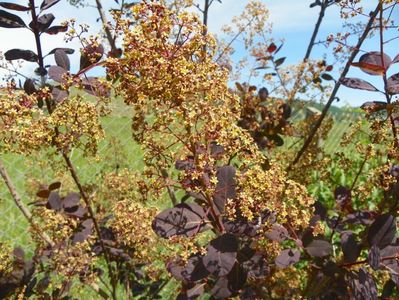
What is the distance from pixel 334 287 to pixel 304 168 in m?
0.95

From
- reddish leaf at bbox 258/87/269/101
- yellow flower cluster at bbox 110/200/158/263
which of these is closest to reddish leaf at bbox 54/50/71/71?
yellow flower cluster at bbox 110/200/158/263

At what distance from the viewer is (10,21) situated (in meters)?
1.96

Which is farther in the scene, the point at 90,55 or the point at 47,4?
the point at 47,4

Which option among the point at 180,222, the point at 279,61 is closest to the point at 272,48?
the point at 279,61

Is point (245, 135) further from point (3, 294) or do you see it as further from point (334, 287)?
point (3, 294)

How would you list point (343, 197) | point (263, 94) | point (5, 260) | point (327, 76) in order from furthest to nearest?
point (263, 94)
point (327, 76)
point (343, 197)
point (5, 260)

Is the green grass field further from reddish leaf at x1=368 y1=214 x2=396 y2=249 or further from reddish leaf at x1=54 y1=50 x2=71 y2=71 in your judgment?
reddish leaf at x1=368 y1=214 x2=396 y2=249

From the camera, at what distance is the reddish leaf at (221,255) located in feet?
5.56

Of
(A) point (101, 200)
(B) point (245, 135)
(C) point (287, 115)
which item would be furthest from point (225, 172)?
(A) point (101, 200)

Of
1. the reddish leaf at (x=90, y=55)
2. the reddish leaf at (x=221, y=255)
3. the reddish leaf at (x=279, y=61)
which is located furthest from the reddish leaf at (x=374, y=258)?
the reddish leaf at (x=279, y=61)

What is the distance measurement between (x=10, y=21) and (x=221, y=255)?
3.86 ft

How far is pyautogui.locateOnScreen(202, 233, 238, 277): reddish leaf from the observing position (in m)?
1.69

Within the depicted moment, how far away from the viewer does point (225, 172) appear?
175 centimetres

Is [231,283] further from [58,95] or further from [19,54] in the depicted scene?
[19,54]
